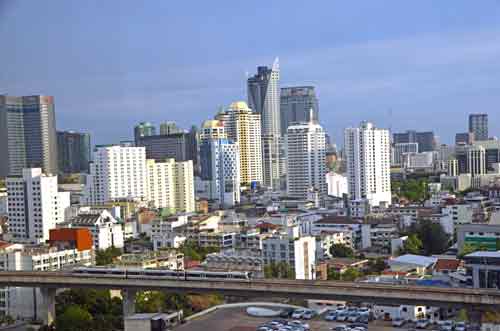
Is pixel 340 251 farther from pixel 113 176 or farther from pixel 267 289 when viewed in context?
pixel 113 176

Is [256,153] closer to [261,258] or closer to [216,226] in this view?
[216,226]

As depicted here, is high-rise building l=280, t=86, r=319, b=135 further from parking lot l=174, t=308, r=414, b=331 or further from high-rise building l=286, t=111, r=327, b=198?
parking lot l=174, t=308, r=414, b=331

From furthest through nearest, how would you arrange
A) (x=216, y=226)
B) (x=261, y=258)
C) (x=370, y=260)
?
(x=216, y=226)
(x=370, y=260)
(x=261, y=258)

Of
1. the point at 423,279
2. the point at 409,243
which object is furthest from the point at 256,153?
the point at 423,279

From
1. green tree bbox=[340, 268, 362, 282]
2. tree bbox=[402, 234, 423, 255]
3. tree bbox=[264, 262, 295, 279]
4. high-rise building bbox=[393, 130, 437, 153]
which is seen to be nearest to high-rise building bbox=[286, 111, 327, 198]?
tree bbox=[402, 234, 423, 255]

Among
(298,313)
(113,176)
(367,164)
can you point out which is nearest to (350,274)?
(298,313)
